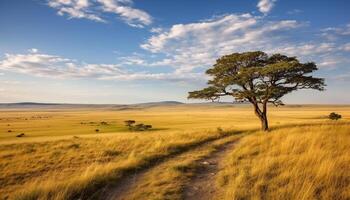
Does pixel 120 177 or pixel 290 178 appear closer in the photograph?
pixel 290 178

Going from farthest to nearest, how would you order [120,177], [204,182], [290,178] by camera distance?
[120,177]
[204,182]
[290,178]

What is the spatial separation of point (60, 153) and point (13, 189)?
8.18 metres

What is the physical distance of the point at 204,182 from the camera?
30.4 feet

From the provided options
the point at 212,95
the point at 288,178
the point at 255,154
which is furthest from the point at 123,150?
the point at 212,95

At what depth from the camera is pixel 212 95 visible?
29.7 metres

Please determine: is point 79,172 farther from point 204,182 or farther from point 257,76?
point 257,76

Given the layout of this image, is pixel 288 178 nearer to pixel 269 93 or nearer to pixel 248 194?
pixel 248 194

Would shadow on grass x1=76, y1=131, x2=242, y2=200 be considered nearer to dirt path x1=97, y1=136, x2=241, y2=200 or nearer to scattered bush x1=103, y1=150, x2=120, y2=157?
dirt path x1=97, y1=136, x2=241, y2=200

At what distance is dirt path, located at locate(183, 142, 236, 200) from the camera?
791 cm

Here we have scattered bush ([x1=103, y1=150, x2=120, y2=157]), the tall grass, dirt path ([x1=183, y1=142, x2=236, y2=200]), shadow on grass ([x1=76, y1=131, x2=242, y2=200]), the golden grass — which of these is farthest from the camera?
scattered bush ([x1=103, y1=150, x2=120, y2=157])

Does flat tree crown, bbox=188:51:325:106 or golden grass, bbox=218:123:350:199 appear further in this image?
flat tree crown, bbox=188:51:325:106

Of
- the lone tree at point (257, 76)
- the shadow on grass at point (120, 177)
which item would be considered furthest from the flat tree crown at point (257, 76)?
the shadow on grass at point (120, 177)

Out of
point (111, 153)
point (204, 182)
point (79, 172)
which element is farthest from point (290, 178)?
point (111, 153)

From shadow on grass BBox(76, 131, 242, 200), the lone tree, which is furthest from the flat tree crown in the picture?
shadow on grass BBox(76, 131, 242, 200)
